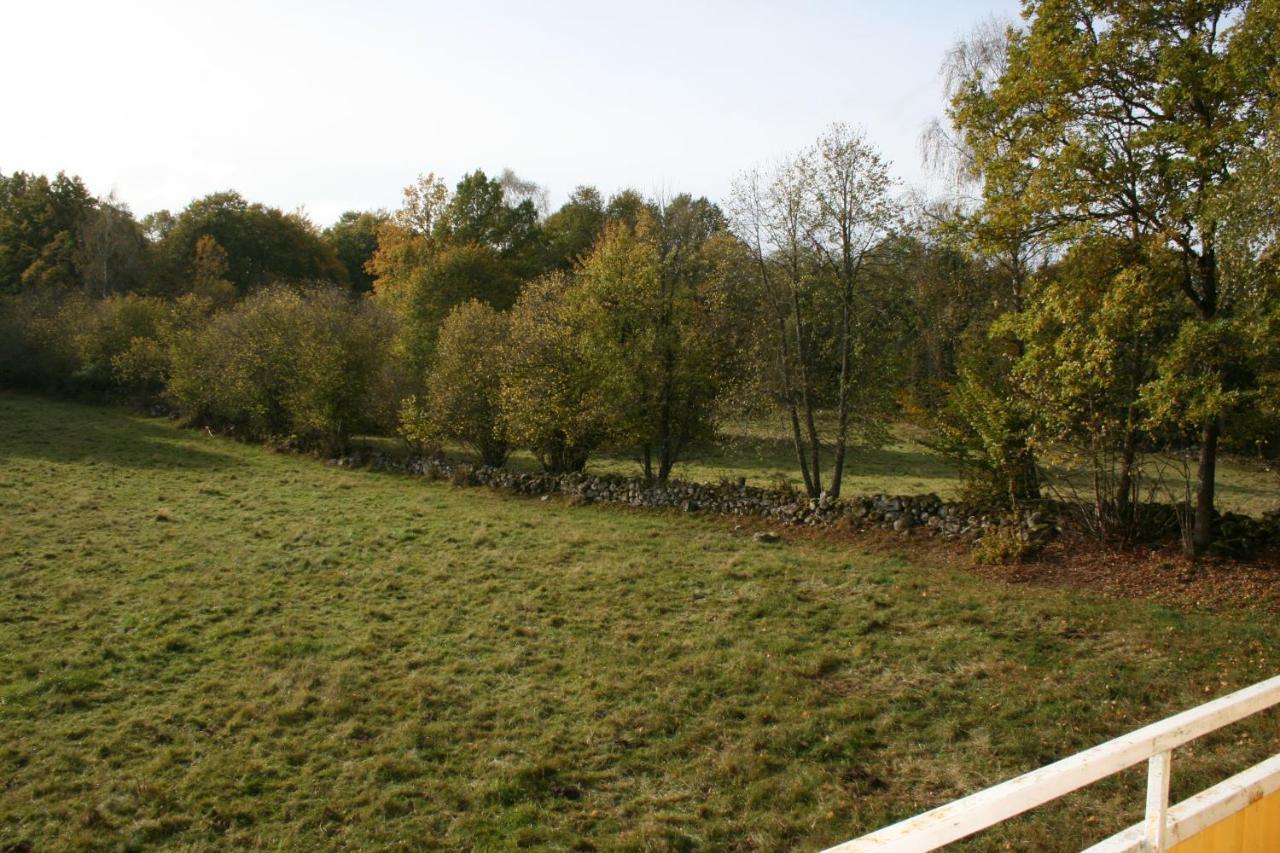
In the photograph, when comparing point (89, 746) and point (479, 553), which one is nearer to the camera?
point (89, 746)

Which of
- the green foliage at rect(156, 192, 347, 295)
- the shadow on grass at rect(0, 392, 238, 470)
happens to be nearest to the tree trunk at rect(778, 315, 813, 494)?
the shadow on grass at rect(0, 392, 238, 470)

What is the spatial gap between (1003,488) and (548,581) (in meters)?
7.83

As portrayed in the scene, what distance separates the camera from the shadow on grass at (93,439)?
77.3 ft

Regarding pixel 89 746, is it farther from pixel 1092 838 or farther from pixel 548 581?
pixel 1092 838

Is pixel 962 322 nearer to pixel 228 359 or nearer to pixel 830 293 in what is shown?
pixel 830 293

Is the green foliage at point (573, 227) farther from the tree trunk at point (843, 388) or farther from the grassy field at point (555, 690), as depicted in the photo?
the grassy field at point (555, 690)

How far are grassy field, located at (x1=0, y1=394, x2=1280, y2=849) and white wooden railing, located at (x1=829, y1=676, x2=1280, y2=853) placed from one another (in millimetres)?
3141

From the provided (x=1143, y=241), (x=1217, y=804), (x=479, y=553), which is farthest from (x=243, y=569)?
(x=1143, y=241)

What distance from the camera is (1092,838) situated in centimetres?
540

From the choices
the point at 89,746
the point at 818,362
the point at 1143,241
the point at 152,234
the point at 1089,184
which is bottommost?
the point at 89,746

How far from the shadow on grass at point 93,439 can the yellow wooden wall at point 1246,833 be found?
2495 centimetres

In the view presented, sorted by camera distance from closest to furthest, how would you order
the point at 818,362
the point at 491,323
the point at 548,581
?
the point at 548,581 < the point at 818,362 < the point at 491,323

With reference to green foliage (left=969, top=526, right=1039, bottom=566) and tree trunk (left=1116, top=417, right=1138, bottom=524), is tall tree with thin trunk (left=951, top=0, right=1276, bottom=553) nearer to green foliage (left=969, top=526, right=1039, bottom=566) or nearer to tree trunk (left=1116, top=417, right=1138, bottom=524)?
tree trunk (left=1116, top=417, right=1138, bottom=524)

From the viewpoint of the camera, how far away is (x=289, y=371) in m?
27.6
